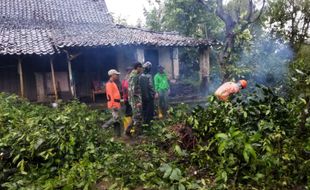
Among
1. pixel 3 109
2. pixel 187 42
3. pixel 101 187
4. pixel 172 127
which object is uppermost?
pixel 187 42

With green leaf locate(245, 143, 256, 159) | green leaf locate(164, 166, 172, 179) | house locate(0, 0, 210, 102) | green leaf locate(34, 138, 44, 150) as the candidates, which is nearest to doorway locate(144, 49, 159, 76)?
house locate(0, 0, 210, 102)

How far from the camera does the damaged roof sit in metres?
12.0

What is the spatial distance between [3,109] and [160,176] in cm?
379

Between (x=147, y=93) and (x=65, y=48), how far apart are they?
20.9 ft

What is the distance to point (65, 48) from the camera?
12344 mm

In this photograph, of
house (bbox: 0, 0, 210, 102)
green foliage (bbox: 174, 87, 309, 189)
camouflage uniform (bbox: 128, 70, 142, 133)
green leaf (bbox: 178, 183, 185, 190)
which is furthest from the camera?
house (bbox: 0, 0, 210, 102)

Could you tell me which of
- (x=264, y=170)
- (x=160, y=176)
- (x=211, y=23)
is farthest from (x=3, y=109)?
(x=211, y=23)

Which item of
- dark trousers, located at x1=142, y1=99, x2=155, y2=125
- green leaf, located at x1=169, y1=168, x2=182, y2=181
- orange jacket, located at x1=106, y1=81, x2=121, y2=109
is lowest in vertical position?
green leaf, located at x1=169, y1=168, x2=182, y2=181

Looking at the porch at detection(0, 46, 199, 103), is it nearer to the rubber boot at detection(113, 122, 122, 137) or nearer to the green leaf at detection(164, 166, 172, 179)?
the rubber boot at detection(113, 122, 122, 137)

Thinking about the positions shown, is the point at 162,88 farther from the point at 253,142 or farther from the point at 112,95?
the point at 253,142

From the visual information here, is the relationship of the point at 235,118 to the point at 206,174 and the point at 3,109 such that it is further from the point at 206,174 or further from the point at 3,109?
the point at 3,109

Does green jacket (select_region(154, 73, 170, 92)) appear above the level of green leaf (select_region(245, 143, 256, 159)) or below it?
above

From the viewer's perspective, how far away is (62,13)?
54.6 ft

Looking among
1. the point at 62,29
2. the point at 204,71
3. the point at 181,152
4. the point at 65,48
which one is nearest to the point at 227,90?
the point at 181,152
